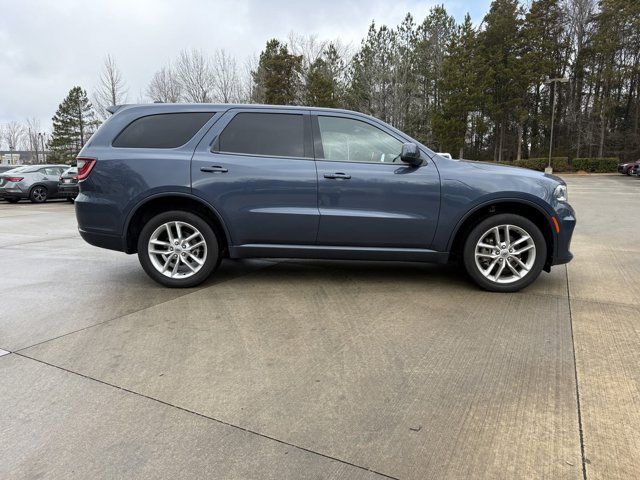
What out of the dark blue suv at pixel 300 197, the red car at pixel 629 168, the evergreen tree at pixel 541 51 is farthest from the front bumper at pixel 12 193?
the evergreen tree at pixel 541 51

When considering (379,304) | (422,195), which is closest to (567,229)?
(422,195)

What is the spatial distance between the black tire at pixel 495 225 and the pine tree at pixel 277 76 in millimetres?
35793

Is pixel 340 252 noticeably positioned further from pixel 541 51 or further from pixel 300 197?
pixel 541 51

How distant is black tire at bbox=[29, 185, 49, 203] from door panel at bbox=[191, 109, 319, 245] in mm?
15731

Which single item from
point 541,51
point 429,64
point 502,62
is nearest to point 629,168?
point 541,51

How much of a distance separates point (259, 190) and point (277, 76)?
3666 cm

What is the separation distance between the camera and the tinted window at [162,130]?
470cm

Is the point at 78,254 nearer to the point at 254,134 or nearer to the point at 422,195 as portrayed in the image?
the point at 254,134

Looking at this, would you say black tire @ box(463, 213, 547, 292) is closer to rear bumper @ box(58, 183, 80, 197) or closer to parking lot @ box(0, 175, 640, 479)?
parking lot @ box(0, 175, 640, 479)

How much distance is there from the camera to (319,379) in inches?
113

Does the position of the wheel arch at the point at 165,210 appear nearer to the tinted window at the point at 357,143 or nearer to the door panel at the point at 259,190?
the door panel at the point at 259,190

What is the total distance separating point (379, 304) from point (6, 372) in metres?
2.95

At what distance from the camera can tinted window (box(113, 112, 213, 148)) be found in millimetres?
4703

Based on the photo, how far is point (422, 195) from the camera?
4.55 meters
